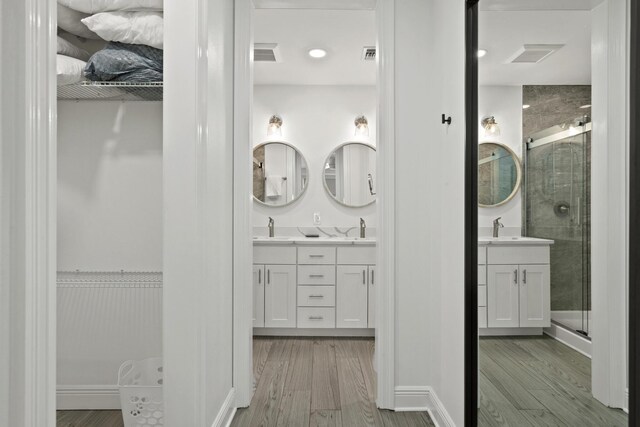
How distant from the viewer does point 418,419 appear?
2275 millimetres

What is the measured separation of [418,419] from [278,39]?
2832mm

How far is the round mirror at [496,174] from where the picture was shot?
4.88ft

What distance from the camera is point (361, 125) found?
4.43 meters

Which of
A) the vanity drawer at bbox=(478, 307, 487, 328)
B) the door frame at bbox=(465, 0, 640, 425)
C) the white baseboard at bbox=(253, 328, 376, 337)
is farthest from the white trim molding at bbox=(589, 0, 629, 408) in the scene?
the white baseboard at bbox=(253, 328, 376, 337)

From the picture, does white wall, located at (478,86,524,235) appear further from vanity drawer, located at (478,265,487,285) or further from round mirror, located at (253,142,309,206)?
round mirror, located at (253,142,309,206)

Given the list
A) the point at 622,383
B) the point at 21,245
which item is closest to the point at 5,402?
the point at 21,245

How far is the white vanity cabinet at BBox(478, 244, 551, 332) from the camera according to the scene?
4.26 feet

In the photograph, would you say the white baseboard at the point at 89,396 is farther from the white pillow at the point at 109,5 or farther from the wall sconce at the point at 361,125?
the wall sconce at the point at 361,125

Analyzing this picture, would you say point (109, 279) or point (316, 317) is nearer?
point (109, 279)

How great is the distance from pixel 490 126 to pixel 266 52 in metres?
2.45

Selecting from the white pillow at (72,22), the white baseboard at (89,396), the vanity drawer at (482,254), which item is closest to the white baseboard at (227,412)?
the white baseboard at (89,396)

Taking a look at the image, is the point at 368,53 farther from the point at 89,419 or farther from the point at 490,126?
the point at 89,419

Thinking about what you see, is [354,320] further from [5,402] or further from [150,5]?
[5,402]

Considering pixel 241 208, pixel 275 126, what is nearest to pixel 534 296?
pixel 241 208
